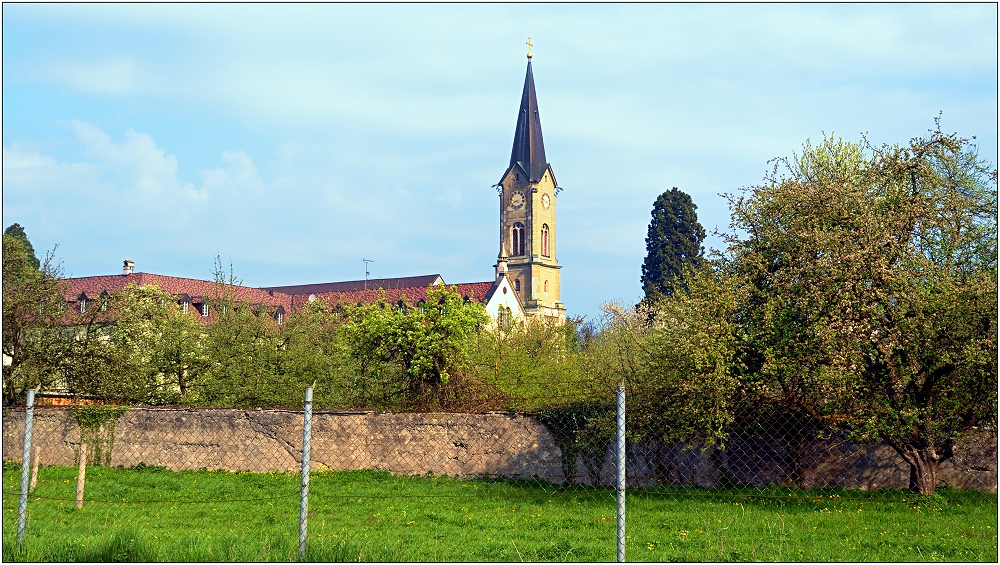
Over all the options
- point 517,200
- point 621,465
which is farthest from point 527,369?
point 517,200

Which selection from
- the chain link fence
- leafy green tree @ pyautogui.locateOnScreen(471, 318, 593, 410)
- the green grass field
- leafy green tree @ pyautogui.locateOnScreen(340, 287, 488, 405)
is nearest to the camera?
the green grass field

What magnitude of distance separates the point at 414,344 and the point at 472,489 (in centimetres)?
593

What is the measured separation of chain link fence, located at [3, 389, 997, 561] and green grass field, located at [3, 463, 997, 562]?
4cm

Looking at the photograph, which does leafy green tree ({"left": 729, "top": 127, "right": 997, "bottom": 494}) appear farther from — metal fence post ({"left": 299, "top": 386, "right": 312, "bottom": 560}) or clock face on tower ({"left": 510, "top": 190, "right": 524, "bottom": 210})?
clock face on tower ({"left": 510, "top": 190, "right": 524, "bottom": 210})

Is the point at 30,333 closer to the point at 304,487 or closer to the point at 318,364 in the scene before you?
the point at 318,364

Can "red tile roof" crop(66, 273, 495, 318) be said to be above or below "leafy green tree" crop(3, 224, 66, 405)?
above

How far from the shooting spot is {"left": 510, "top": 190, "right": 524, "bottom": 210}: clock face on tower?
10056cm

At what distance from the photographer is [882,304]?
13.3m

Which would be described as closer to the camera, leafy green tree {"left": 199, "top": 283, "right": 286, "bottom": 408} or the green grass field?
the green grass field

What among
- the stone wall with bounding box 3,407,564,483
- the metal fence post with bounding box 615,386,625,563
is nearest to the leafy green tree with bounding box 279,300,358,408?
the stone wall with bounding box 3,407,564,483

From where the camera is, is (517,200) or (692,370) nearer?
(692,370)

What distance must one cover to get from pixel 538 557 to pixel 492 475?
687cm

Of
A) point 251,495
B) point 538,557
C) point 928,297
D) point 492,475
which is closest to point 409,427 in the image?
point 492,475

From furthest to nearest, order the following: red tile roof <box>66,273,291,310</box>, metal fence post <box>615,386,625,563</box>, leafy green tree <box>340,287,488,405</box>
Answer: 1. red tile roof <box>66,273,291,310</box>
2. leafy green tree <box>340,287,488,405</box>
3. metal fence post <box>615,386,625,563</box>
